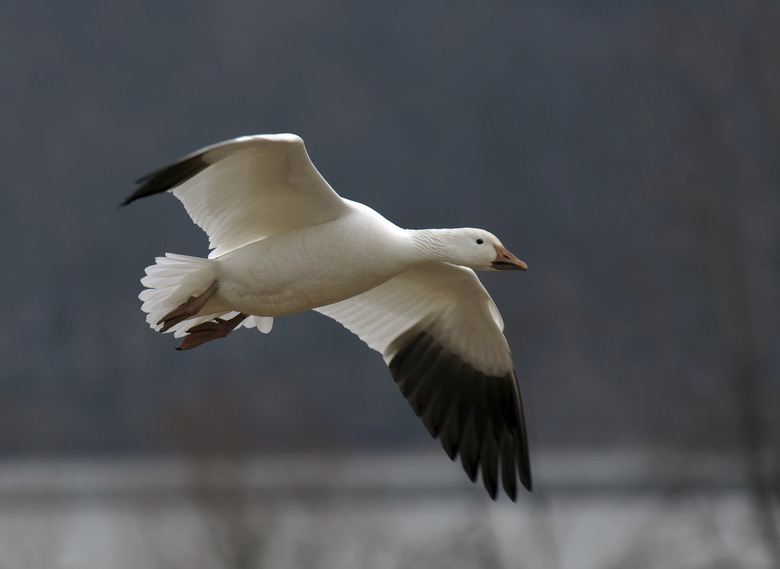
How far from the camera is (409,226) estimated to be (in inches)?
1476

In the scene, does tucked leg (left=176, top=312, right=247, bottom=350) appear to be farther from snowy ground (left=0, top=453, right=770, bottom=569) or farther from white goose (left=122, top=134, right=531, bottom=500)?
snowy ground (left=0, top=453, right=770, bottom=569)

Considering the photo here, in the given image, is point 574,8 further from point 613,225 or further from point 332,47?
point 613,225

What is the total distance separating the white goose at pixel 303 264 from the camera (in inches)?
260

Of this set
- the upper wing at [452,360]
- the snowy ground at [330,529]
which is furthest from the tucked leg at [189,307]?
the snowy ground at [330,529]

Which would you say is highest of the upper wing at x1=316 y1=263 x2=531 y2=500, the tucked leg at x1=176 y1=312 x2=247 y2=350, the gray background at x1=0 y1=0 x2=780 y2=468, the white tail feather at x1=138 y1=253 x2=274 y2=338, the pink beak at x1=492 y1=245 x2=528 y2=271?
the white tail feather at x1=138 y1=253 x2=274 y2=338

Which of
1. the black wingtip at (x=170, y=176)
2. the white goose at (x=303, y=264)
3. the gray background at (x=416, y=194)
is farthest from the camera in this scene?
the gray background at (x=416, y=194)

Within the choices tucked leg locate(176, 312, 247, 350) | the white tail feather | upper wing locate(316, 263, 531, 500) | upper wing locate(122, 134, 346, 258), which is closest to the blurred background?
upper wing locate(316, 263, 531, 500)

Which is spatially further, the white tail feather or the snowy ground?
the snowy ground

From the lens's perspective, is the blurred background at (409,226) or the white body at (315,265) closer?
the white body at (315,265)

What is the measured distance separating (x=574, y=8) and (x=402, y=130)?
8.61 metres

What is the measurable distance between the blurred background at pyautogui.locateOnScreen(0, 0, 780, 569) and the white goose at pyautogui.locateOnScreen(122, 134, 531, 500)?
6798 mm

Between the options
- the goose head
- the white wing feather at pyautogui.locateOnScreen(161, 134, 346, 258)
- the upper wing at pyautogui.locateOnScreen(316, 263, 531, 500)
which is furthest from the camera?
the upper wing at pyautogui.locateOnScreen(316, 263, 531, 500)

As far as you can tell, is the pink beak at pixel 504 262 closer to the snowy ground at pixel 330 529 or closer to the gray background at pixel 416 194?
the snowy ground at pixel 330 529

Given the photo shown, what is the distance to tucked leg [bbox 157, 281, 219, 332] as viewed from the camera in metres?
6.80
